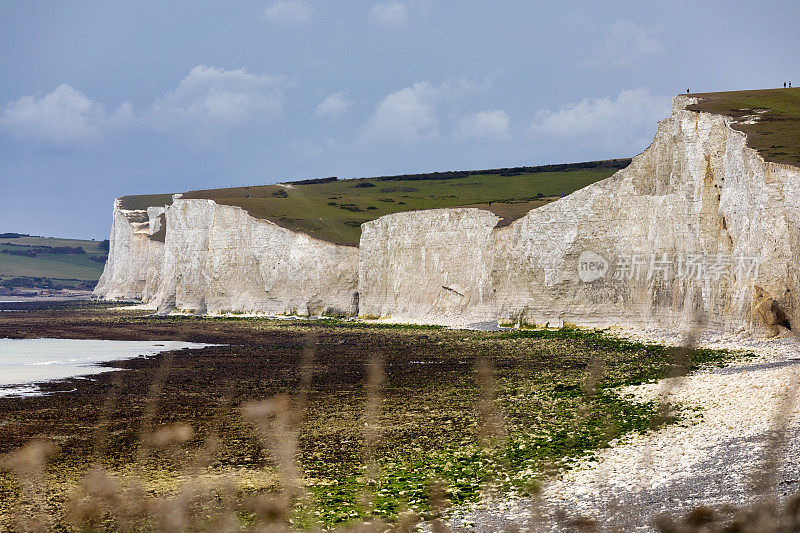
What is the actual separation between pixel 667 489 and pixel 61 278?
159373 millimetres

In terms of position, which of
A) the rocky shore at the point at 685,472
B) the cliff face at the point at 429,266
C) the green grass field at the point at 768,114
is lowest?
the rocky shore at the point at 685,472

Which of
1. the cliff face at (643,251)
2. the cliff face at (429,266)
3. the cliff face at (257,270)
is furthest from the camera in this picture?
the cliff face at (257,270)

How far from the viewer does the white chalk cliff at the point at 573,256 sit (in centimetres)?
2720

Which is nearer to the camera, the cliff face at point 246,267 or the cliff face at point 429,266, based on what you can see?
the cliff face at point 429,266

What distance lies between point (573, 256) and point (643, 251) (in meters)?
4.61

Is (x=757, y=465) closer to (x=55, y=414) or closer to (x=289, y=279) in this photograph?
(x=55, y=414)

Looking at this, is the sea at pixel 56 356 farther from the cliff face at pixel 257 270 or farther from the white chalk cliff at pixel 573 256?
the cliff face at pixel 257 270

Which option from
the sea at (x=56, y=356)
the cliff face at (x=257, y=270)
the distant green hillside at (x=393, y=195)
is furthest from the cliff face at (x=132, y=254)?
the sea at (x=56, y=356)

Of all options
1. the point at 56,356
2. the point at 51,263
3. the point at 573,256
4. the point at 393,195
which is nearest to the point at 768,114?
the point at 573,256

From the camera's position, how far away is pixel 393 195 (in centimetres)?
7956

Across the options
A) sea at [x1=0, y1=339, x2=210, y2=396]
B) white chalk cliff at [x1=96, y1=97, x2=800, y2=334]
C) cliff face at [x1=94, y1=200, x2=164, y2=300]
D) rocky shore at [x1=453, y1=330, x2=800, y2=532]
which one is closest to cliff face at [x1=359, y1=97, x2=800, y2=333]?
white chalk cliff at [x1=96, y1=97, x2=800, y2=334]

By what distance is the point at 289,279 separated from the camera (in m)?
57.6

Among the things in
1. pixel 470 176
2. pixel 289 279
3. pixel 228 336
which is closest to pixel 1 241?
pixel 470 176

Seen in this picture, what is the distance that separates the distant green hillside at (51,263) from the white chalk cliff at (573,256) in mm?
89973
